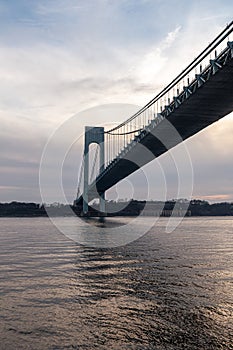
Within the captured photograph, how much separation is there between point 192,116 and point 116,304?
21442mm

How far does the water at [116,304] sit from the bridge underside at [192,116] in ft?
33.0

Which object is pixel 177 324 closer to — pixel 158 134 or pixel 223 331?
pixel 223 331

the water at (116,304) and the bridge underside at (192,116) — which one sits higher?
the bridge underside at (192,116)

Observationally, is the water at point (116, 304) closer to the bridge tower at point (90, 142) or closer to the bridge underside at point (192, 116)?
the bridge underside at point (192, 116)

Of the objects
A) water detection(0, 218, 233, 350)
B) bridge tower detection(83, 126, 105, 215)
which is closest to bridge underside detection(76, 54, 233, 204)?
water detection(0, 218, 233, 350)

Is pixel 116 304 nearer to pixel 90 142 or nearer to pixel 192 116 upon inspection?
pixel 192 116

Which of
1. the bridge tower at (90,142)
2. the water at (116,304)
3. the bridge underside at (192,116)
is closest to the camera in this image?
the water at (116,304)

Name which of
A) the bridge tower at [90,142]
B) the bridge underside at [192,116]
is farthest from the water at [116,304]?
the bridge tower at [90,142]

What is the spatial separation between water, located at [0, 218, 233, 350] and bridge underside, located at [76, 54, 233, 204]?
33.0ft

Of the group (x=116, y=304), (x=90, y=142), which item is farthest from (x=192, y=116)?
(x=90, y=142)

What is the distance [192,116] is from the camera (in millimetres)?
29609

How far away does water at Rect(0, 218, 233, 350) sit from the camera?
779 centimetres

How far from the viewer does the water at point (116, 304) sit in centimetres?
779

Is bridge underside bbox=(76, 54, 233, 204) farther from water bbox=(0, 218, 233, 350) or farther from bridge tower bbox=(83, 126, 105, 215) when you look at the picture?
bridge tower bbox=(83, 126, 105, 215)
